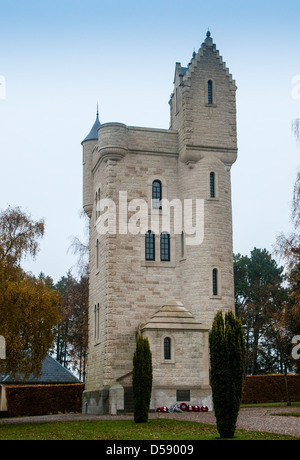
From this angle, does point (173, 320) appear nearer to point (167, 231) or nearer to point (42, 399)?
point (167, 231)

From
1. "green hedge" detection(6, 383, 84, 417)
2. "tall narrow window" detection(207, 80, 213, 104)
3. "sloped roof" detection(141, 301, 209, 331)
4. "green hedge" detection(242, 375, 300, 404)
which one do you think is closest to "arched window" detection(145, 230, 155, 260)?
"sloped roof" detection(141, 301, 209, 331)

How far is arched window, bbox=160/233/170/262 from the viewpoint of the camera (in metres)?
33.6

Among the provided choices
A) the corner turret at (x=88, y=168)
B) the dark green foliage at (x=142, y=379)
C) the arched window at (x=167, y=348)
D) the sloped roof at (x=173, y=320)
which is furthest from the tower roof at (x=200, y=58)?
the dark green foliage at (x=142, y=379)

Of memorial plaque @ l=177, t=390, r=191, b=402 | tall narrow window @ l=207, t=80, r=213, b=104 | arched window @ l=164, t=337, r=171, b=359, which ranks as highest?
tall narrow window @ l=207, t=80, r=213, b=104

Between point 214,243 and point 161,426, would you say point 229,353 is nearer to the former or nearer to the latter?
point 161,426

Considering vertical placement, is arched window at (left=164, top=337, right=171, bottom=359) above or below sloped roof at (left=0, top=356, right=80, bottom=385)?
above

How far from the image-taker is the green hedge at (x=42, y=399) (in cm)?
3706

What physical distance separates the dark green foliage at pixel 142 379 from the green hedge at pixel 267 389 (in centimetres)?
1635

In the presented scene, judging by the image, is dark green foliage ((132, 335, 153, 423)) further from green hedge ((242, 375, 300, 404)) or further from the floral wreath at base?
green hedge ((242, 375, 300, 404))

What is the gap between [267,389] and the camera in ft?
131

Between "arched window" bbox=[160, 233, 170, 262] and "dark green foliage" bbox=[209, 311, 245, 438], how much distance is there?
16061 mm

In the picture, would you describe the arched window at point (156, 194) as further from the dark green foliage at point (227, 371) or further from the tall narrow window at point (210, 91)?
the dark green foliage at point (227, 371)

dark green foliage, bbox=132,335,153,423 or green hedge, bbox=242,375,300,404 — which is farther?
green hedge, bbox=242,375,300,404

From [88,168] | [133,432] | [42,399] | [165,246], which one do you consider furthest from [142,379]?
[88,168]
